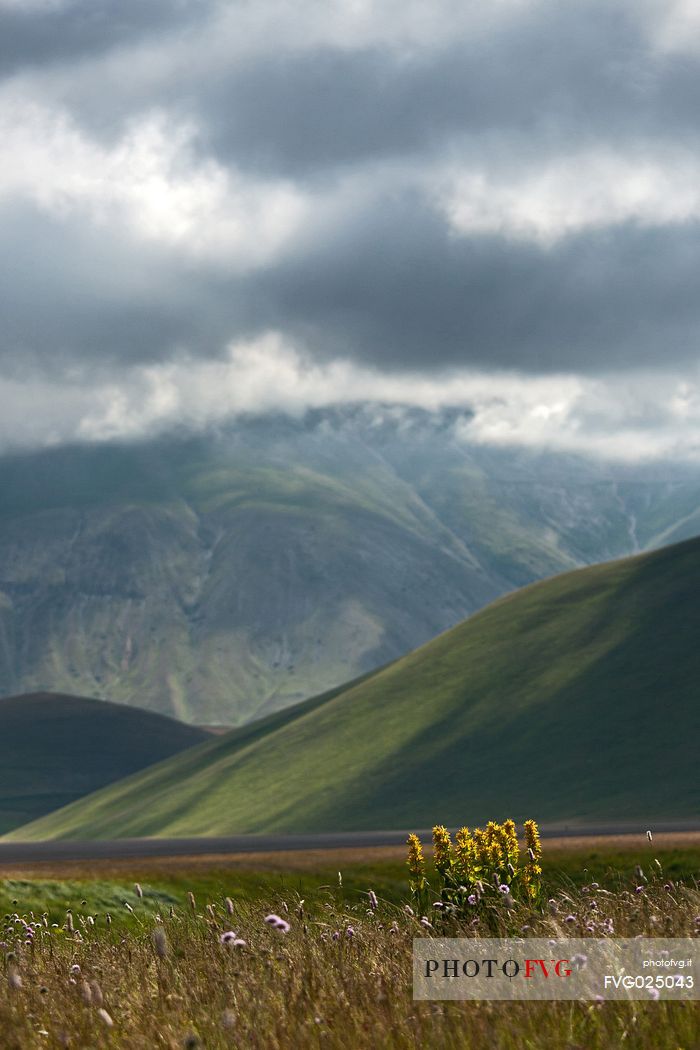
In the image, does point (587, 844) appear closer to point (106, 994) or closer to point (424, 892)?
point (424, 892)

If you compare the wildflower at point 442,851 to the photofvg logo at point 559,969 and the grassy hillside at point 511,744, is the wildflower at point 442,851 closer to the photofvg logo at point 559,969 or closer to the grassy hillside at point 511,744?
the photofvg logo at point 559,969

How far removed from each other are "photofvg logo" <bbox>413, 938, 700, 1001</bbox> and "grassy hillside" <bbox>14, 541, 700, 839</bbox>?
404 feet

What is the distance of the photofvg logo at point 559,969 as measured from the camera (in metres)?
11.6

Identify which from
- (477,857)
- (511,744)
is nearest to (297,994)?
(477,857)

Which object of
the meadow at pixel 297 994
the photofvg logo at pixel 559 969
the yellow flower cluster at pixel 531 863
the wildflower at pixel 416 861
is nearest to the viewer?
the meadow at pixel 297 994

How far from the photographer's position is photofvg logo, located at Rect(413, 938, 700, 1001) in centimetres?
1156

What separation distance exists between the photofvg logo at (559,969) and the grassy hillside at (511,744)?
404 feet

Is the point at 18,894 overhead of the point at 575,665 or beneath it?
beneath

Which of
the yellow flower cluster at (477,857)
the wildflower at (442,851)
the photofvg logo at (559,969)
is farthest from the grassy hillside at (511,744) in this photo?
the photofvg logo at (559,969)

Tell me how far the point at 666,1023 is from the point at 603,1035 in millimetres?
796

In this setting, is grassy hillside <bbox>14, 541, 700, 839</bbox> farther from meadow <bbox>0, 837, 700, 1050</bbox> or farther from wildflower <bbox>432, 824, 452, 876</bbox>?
meadow <bbox>0, 837, 700, 1050</bbox>

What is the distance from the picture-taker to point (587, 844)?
211ft

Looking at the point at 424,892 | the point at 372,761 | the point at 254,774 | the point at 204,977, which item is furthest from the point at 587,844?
the point at 254,774

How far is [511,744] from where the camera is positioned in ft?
547
